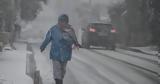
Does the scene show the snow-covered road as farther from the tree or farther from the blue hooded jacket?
the tree

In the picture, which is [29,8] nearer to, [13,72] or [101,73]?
[101,73]

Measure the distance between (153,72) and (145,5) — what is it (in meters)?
4.18

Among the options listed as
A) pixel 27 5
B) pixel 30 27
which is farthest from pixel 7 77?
pixel 30 27

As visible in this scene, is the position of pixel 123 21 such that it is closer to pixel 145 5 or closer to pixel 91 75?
pixel 145 5

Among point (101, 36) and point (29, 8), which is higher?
point (101, 36)

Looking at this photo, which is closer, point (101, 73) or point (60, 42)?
point (60, 42)

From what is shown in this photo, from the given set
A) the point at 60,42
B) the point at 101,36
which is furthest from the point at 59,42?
the point at 101,36

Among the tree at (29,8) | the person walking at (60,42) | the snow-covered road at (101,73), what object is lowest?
the tree at (29,8)

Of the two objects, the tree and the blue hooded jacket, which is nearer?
the blue hooded jacket

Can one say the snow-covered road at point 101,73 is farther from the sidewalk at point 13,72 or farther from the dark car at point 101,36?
the dark car at point 101,36

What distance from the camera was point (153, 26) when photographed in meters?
22.7

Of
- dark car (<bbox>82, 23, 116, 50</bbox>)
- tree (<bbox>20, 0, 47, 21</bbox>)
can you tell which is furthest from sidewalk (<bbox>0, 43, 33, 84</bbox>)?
tree (<bbox>20, 0, 47, 21</bbox>)

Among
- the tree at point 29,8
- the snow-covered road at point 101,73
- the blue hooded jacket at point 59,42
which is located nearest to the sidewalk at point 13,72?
the snow-covered road at point 101,73

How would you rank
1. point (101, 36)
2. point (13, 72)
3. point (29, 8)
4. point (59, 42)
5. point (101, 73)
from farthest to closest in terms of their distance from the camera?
point (29, 8) → point (101, 36) → point (101, 73) → point (13, 72) → point (59, 42)
